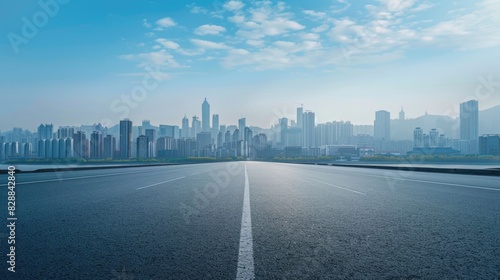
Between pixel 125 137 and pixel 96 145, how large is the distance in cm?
1081

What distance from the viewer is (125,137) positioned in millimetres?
116312

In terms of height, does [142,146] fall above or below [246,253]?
above

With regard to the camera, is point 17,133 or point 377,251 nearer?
point 377,251

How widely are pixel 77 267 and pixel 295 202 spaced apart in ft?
19.7

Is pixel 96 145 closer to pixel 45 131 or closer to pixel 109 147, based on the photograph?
pixel 109 147

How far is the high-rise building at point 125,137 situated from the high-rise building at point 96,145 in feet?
21.9

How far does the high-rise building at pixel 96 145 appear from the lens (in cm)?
11675

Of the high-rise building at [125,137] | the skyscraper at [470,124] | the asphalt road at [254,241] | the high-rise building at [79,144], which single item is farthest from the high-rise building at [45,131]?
the asphalt road at [254,241]

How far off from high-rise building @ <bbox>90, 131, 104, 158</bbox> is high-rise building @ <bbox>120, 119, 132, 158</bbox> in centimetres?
667

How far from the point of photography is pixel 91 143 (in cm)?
11694

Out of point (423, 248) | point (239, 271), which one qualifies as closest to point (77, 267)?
point (239, 271)

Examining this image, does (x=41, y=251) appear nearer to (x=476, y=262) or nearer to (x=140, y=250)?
(x=140, y=250)

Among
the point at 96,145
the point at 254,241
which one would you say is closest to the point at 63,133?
the point at 96,145

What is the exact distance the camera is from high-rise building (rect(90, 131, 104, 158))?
383 feet
